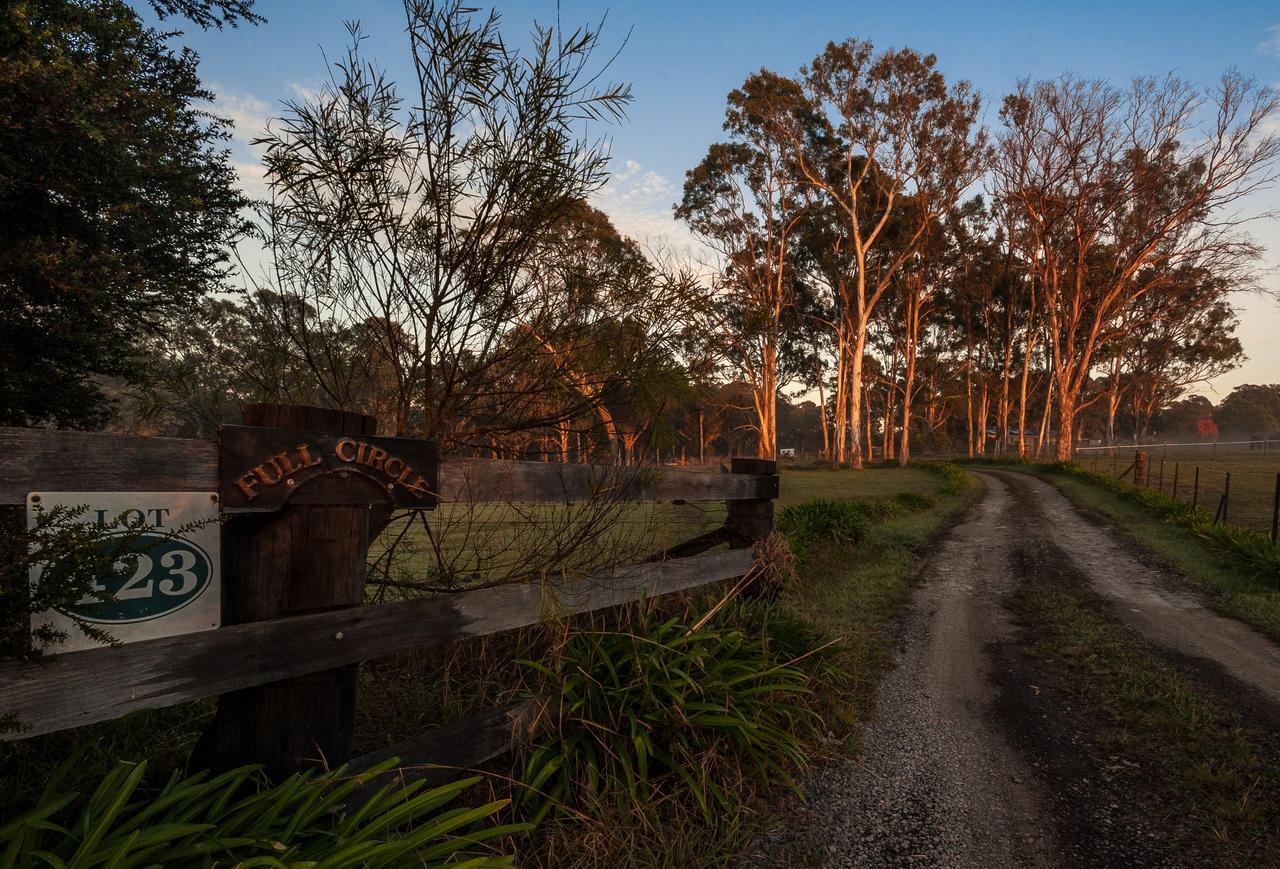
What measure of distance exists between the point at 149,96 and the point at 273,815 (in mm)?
6646

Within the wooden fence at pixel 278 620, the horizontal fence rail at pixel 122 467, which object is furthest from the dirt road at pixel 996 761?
the horizontal fence rail at pixel 122 467

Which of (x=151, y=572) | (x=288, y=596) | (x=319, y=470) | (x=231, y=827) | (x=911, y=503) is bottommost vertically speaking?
(x=911, y=503)

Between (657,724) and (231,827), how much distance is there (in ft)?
5.99

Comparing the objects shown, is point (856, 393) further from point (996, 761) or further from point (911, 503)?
point (996, 761)

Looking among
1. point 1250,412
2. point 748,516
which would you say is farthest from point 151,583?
point 1250,412

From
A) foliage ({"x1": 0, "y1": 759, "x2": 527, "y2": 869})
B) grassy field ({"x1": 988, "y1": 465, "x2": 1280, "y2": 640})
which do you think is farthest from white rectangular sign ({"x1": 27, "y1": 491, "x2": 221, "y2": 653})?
grassy field ({"x1": 988, "y1": 465, "x2": 1280, "y2": 640})

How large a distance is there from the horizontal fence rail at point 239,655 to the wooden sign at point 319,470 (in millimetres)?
377

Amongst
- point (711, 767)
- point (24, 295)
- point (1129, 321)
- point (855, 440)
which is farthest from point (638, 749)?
point (1129, 321)

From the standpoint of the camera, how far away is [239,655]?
1.93m

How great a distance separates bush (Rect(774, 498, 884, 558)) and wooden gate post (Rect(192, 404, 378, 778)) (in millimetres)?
7509

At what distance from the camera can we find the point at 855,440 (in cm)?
3116

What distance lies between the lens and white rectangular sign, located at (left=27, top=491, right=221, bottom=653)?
65.5 inches

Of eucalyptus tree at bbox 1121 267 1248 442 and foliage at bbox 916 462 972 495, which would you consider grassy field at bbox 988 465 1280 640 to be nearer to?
foliage at bbox 916 462 972 495

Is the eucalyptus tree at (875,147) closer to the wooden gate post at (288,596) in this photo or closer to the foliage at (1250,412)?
the wooden gate post at (288,596)
